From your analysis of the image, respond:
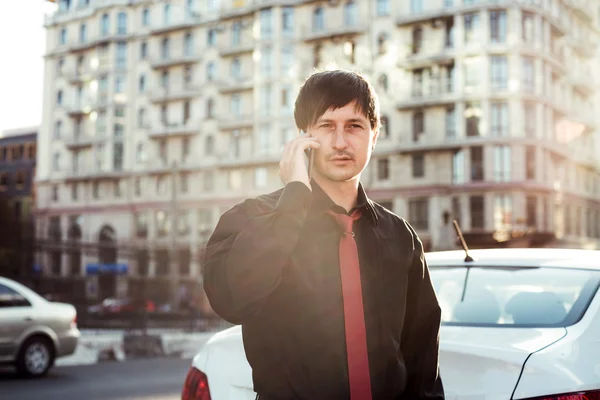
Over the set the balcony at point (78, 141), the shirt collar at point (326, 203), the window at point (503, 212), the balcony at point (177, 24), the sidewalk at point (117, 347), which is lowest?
the sidewalk at point (117, 347)

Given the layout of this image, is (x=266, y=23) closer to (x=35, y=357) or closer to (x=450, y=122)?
(x=450, y=122)

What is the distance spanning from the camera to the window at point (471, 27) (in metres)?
51.5

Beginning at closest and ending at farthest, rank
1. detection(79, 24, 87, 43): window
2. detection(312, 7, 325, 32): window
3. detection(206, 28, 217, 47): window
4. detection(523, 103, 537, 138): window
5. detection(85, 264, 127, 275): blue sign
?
detection(523, 103, 537, 138): window < detection(312, 7, 325, 32): window < detection(206, 28, 217, 47): window < detection(85, 264, 127, 275): blue sign < detection(79, 24, 87, 43): window

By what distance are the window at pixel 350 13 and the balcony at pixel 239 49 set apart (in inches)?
283

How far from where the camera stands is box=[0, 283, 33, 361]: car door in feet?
41.7

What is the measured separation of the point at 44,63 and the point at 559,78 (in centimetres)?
4464

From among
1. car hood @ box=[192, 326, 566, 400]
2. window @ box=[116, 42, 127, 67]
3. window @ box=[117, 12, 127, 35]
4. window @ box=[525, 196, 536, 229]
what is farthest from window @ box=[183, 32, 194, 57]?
car hood @ box=[192, 326, 566, 400]

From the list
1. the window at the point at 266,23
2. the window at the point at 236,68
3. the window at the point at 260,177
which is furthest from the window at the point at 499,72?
the window at the point at 236,68

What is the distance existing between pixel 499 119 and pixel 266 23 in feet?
62.6

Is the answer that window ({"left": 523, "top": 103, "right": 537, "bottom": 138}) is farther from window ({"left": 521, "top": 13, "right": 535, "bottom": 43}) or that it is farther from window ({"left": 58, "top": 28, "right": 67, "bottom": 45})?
window ({"left": 58, "top": 28, "right": 67, "bottom": 45})

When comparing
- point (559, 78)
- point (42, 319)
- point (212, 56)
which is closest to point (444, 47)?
point (559, 78)

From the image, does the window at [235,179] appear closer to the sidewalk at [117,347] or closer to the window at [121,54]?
the window at [121,54]

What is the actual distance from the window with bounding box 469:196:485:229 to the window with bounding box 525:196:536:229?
278 centimetres

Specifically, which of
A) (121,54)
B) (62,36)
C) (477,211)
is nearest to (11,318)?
(477,211)
